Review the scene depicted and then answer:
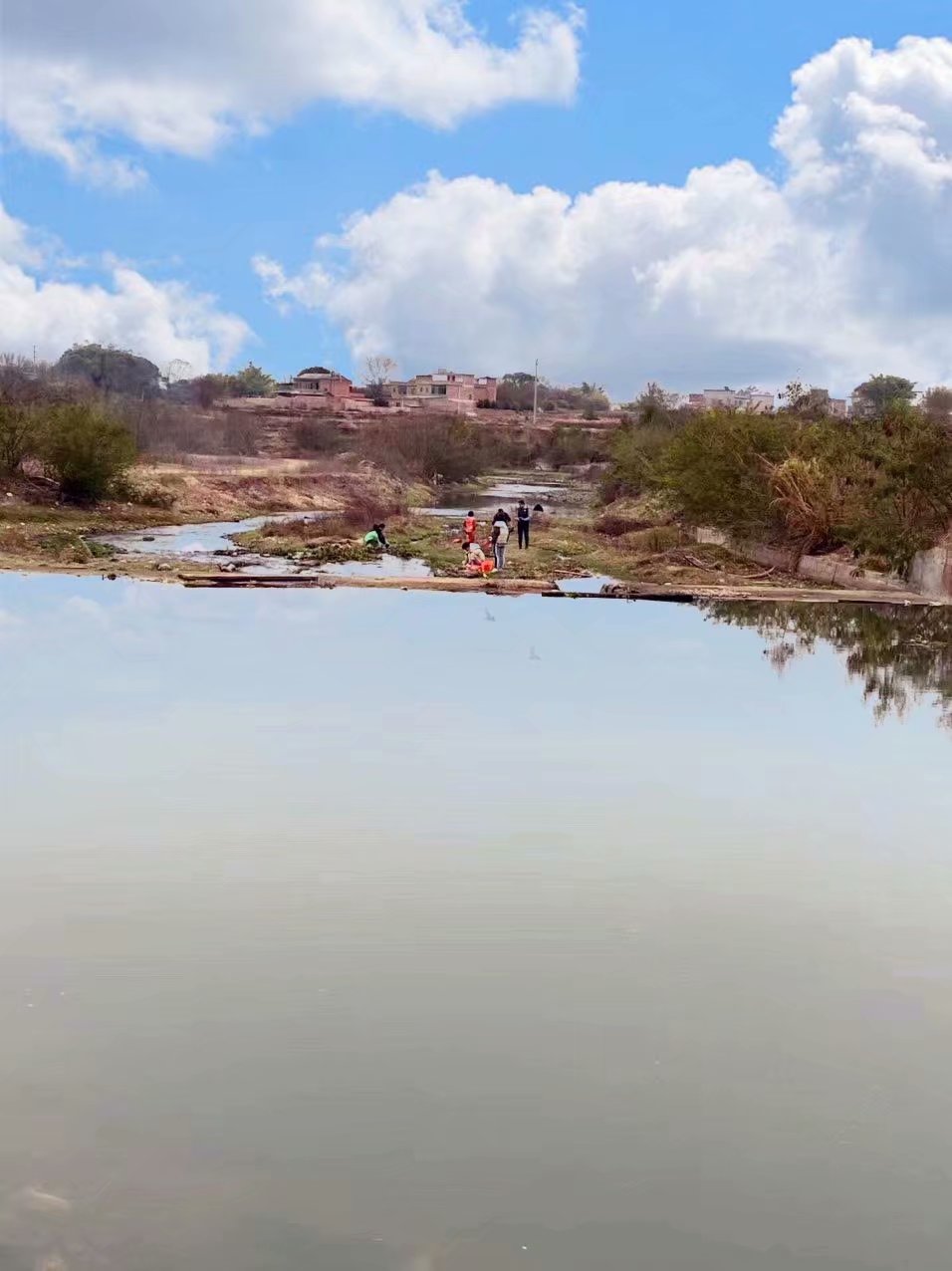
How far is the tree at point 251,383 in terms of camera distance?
16250 cm

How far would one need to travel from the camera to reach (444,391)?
573ft

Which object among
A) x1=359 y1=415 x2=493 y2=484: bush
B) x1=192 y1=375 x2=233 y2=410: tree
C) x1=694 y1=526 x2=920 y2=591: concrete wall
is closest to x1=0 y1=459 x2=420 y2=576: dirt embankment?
x1=359 y1=415 x2=493 y2=484: bush

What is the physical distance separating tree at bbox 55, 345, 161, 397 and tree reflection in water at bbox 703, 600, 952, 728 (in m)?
129

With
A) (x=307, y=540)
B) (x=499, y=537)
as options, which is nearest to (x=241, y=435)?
(x=307, y=540)

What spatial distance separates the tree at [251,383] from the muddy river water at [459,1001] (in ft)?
502

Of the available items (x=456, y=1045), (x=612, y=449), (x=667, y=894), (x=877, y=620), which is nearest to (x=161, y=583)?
(x=877, y=620)

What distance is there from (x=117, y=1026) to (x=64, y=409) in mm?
42538

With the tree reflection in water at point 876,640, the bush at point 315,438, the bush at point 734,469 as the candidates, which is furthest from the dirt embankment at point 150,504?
the bush at point 315,438

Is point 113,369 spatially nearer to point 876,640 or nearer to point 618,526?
point 618,526

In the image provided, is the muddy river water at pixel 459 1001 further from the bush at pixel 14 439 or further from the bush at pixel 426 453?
the bush at pixel 426 453

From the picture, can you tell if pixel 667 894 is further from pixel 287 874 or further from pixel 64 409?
pixel 64 409

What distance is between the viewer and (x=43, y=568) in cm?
3019

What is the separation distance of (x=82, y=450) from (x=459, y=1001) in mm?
41079

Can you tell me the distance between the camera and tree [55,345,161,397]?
490ft
